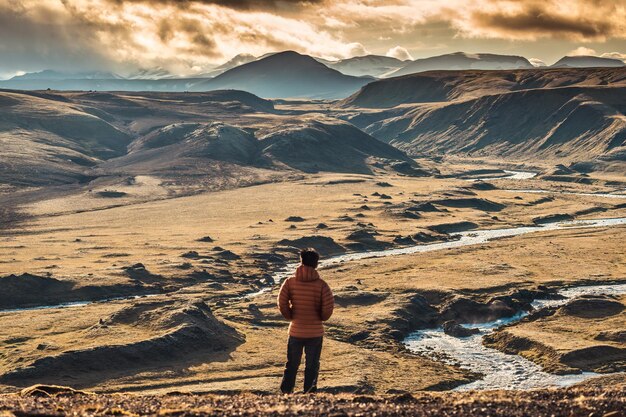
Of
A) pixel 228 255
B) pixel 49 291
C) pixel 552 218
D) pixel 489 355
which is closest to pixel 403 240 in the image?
pixel 228 255

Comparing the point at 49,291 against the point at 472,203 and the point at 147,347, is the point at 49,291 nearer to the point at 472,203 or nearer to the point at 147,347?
the point at 147,347

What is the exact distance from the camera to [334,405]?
69.7ft

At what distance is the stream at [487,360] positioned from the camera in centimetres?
5488

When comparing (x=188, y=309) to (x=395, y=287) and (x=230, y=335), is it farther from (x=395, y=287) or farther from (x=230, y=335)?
(x=395, y=287)

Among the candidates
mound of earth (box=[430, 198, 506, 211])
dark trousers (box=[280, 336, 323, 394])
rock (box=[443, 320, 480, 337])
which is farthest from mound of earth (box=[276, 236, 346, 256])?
dark trousers (box=[280, 336, 323, 394])

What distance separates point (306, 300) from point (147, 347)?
41494mm

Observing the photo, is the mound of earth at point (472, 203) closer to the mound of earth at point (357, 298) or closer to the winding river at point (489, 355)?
the winding river at point (489, 355)

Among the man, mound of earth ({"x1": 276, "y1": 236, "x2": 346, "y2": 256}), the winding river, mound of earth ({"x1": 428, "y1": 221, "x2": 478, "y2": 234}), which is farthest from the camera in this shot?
mound of earth ({"x1": 428, "y1": 221, "x2": 478, "y2": 234})

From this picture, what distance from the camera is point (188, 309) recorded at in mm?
67688

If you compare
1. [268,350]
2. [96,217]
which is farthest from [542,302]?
[96,217]

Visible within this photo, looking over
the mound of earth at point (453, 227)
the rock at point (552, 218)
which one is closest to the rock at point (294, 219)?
the mound of earth at point (453, 227)

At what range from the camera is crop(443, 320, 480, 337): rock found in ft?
229

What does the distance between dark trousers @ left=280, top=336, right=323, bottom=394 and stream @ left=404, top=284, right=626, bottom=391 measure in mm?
32180

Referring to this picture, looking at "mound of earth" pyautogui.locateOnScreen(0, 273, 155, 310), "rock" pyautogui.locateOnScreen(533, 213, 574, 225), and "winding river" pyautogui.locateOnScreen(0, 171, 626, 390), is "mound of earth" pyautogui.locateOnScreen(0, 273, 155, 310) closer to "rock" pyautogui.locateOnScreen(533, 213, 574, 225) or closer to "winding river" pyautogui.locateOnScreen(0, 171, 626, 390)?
"winding river" pyautogui.locateOnScreen(0, 171, 626, 390)
